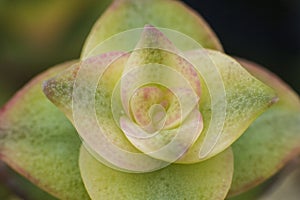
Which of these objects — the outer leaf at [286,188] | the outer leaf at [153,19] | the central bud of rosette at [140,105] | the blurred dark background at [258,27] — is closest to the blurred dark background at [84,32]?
the blurred dark background at [258,27]

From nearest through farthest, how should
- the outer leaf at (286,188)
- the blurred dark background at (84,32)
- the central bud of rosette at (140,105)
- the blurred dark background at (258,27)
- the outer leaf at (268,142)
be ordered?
the central bud of rosette at (140,105) → the outer leaf at (268,142) → the outer leaf at (286,188) → the blurred dark background at (84,32) → the blurred dark background at (258,27)

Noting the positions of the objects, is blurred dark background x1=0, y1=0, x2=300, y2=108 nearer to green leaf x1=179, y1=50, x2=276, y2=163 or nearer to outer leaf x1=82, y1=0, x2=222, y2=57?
outer leaf x1=82, y1=0, x2=222, y2=57

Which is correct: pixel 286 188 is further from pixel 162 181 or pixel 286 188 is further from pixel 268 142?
pixel 162 181

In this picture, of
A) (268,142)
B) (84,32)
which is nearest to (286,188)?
(268,142)

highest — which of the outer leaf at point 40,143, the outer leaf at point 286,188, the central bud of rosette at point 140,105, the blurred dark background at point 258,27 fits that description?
the central bud of rosette at point 140,105

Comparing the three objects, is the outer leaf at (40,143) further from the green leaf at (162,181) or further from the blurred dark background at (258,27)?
the blurred dark background at (258,27)

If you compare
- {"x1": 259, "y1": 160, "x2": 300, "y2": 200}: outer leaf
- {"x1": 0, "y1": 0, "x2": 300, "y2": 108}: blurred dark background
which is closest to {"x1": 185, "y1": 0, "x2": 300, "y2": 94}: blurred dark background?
{"x1": 0, "y1": 0, "x2": 300, "y2": 108}: blurred dark background

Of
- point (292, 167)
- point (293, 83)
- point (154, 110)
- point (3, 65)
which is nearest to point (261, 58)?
point (293, 83)
